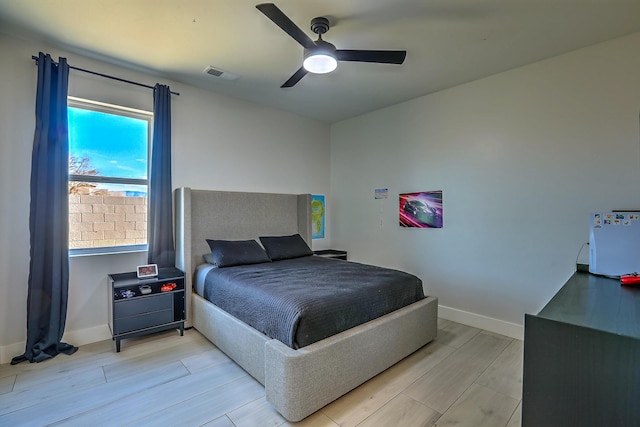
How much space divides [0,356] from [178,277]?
4.73 feet

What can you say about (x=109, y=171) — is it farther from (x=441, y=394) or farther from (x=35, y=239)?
(x=441, y=394)

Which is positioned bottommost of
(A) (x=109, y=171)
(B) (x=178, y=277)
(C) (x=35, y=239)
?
(B) (x=178, y=277)

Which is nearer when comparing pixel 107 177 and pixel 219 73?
pixel 107 177

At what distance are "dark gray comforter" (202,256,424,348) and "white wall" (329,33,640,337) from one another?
99cm

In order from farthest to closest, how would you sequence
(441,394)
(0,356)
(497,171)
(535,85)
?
(497,171) < (535,85) < (0,356) < (441,394)

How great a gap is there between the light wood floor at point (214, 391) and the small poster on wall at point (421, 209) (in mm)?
1491

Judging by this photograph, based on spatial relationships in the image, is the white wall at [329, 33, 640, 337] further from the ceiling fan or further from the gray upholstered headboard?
the ceiling fan

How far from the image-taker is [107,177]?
3.00 m

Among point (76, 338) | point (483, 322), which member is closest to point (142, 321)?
point (76, 338)

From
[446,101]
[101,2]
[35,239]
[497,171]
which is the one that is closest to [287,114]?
[446,101]

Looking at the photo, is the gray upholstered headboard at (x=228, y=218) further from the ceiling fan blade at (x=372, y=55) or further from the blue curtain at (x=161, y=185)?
the ceiling fan blade at (x=372, y=55)

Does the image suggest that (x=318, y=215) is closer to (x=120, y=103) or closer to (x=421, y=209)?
(x=421, y=209)

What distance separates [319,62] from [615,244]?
8.21ft

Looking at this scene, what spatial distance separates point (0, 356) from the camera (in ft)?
7.91
